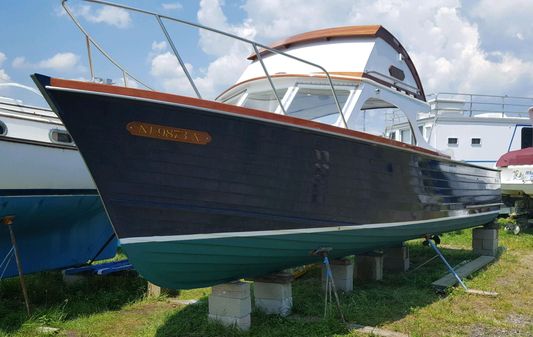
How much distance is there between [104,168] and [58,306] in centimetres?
273

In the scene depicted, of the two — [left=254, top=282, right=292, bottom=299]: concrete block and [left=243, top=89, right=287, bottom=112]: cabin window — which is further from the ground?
[left=243, top=89, right=287, bottom=112]: cabin window

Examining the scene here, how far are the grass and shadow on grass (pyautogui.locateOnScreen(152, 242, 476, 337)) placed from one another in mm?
10

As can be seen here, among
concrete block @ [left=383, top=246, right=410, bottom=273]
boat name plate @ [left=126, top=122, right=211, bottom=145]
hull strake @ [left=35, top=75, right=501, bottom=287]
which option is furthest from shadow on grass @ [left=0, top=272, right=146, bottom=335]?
concrete block @ [left=383, top=246, right=410, bottom=273]

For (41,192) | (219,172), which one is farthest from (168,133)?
(41,192)

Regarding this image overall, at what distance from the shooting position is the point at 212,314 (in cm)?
490

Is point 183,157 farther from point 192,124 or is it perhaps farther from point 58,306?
point 58,306

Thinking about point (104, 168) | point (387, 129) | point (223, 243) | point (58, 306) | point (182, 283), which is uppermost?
point (387, 129)

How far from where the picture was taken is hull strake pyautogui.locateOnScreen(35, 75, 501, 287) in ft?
13.1

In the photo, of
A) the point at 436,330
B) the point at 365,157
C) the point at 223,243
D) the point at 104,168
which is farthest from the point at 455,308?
the point at 104,168

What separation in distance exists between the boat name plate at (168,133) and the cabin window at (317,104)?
2.08 m

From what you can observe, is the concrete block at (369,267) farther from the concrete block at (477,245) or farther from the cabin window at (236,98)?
the concrete block at (477,245)

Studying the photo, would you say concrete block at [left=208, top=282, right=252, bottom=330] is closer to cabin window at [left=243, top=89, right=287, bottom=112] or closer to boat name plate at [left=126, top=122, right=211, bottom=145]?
boat name plate at [left=126, top=122, right=211, bottom=145]

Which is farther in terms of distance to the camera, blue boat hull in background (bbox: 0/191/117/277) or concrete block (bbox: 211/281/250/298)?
blue boat hull in background (bbox: 0/191/117/277)

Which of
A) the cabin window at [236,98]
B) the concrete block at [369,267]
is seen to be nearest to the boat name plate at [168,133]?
the cabin window at [236,98]
